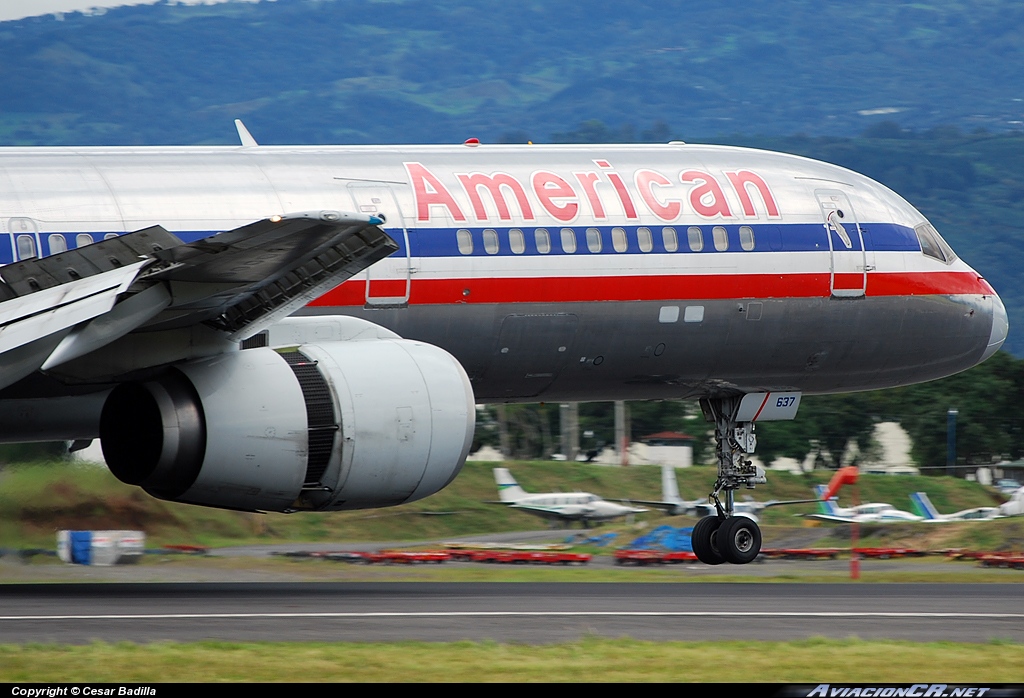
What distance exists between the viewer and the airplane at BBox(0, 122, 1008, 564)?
476 inches

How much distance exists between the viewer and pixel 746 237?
18078 mm

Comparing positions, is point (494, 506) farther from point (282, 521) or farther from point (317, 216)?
point (317, 216)

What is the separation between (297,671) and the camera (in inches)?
380

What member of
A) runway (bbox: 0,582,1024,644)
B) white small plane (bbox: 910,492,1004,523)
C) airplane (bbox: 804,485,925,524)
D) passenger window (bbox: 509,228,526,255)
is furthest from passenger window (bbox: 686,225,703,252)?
white small plane (bbox: 910,492,1004,523)

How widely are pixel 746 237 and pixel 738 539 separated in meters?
4.00

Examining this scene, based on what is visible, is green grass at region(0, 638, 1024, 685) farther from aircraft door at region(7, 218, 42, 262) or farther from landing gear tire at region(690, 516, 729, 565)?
landing gear tire at region(690, 516, 729, 565)

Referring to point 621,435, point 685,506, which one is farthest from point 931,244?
point 621,435

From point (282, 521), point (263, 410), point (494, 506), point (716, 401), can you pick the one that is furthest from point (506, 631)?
point (494, 506)

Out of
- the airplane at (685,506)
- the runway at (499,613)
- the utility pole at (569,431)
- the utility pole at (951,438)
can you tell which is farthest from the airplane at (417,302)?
the utility pole at (951,438)

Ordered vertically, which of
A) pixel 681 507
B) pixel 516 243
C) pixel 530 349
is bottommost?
pixel 681 507

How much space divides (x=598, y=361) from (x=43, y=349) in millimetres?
7717

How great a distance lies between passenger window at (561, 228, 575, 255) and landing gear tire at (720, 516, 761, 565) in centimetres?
452

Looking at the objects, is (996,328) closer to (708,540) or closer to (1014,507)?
(708,540)

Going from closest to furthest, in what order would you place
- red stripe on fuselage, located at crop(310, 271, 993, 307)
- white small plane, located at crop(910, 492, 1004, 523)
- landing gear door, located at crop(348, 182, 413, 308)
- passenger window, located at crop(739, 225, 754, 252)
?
landing gear door, located at crop(348, 182, 413, 308), red stripe on fuselage, located at crop(310, 271, 993, 307), passenger window, located at crop(739, 225, 754, 252), white small plane, located at crop(910, 492, 1004, 523)
